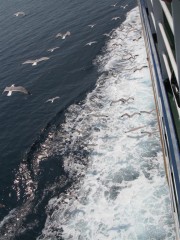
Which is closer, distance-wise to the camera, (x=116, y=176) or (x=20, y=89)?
(x=116, y=176)

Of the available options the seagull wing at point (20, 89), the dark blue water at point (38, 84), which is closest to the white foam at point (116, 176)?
→ the dark blue water at point (38, 84)

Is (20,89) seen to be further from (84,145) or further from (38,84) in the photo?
(84,145)

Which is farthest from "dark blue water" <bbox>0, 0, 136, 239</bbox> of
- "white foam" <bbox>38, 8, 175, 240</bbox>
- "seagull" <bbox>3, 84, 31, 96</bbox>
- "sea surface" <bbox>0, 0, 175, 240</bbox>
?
"white foam" <bbox>38, 8, 175, 240</bbox>

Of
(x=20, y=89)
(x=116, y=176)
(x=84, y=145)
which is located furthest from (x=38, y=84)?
(x=116, y=176)

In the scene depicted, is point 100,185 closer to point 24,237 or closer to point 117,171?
point 117,171

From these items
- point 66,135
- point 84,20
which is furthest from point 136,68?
point 84,20

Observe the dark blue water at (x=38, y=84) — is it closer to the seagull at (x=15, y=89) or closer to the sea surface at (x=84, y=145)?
the sea surface at (x=84, y=145)
